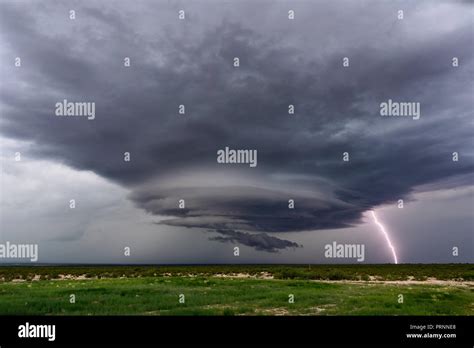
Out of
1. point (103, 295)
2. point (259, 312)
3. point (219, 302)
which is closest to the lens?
point (259, 312)

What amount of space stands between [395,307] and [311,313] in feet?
17.5
